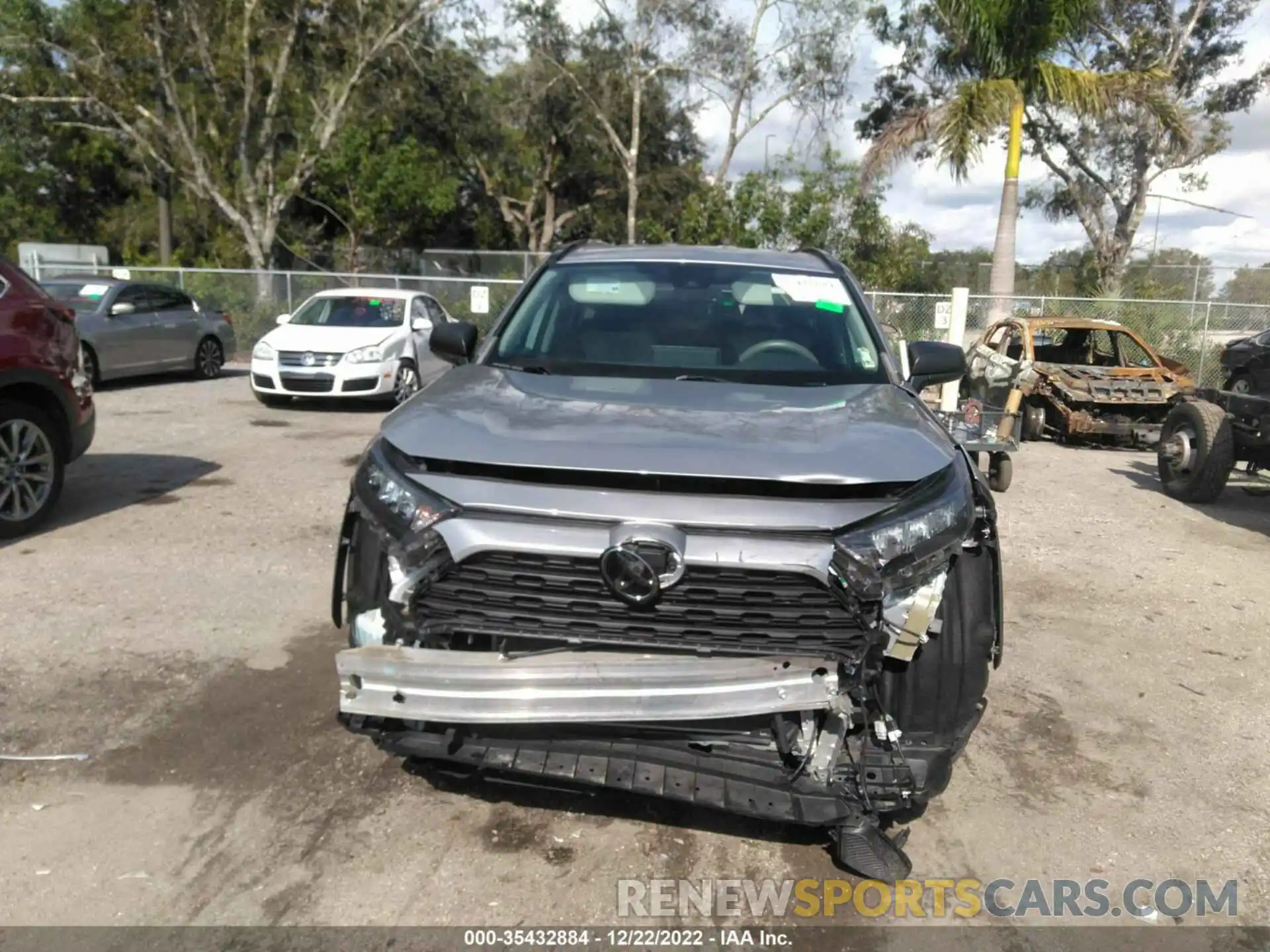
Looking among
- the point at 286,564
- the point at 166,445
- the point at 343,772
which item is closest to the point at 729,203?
the point at 166,445

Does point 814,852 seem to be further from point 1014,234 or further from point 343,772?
point 1014,234

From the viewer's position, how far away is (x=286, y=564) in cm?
623

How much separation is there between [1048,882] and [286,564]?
458 cm

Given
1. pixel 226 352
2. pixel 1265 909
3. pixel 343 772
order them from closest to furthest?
pixel 1265 909
pixel 343 772
pixel 226 352

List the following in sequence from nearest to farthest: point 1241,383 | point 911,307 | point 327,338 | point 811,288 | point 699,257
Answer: point 811,288 < point 699,257 < point 1241,383 < point 327,338 < point 911,307

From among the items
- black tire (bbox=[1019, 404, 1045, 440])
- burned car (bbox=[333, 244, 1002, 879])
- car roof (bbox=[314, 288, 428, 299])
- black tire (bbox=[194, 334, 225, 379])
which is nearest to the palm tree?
black tire (bbox=[1019, 404, 1045, 440])

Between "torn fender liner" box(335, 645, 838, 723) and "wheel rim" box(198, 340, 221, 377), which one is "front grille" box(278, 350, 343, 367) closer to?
"wheel rim" box(198, 340, 221, 377)

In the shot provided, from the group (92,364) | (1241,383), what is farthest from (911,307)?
(92,364)

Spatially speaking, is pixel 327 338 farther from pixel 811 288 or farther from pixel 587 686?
pixel 587 686

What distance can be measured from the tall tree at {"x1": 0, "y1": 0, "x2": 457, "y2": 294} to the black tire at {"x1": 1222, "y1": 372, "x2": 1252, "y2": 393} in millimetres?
17789

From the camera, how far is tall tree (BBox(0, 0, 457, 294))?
2284 centimetres

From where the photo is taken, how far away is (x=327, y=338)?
43.1 feet

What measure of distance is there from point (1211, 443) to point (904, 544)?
7710 millimetres

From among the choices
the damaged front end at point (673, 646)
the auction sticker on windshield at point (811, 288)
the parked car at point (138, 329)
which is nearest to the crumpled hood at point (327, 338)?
the parked car at point (138, 329)
